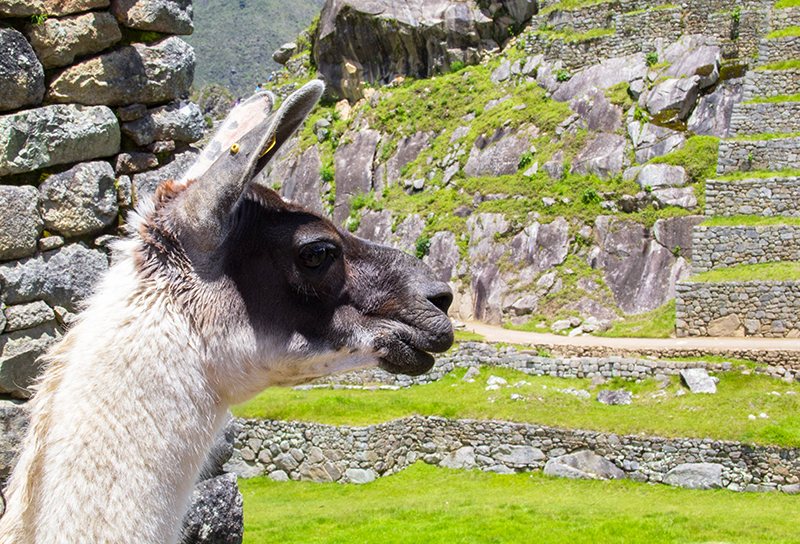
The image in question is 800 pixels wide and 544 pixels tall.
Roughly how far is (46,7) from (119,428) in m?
3.11

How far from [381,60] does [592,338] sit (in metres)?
18.7

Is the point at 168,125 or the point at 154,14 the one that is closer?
the point at 154,14

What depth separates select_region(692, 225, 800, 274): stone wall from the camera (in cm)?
1708

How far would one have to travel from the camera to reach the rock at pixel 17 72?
3.65 metres

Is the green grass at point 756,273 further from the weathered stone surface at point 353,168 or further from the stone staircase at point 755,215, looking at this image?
the weathered stone surface at point 353,168

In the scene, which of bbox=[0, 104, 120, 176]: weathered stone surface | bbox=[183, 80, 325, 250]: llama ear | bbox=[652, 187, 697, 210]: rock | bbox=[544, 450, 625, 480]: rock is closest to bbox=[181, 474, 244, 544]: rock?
bbox=[0, 104, 120, 176]: weathered stone surface

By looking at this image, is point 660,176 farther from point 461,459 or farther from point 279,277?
point 279,277

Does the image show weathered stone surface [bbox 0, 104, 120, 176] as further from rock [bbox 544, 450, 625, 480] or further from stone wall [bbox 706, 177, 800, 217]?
stone wall [bbox 706, 177, 800, 217]

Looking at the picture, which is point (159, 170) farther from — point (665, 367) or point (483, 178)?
point (483, 178)

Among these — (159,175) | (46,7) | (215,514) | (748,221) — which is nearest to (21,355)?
(159,175)

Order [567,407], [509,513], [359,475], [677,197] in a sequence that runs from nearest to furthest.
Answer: [509,513] < [359,475] < [567,407] < [677,197]

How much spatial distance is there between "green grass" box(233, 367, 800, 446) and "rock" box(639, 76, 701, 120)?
436 inches

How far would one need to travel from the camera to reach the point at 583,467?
11.7 m

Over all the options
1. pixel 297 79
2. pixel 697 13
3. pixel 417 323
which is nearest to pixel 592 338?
pixel 697 13
